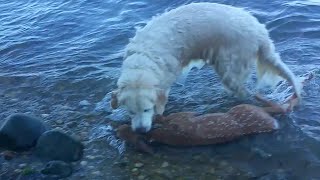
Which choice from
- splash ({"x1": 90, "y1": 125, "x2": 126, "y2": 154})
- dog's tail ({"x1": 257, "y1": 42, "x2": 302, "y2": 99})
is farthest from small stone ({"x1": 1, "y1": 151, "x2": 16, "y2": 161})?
dog's tail ({"x1": 257, "y1": 42, "x2": 302, "y2": 99})

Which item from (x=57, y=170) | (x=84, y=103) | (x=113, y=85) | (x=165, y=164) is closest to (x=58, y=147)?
(x=57, y=170)

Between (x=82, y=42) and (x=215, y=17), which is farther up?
(x=215, y=17)

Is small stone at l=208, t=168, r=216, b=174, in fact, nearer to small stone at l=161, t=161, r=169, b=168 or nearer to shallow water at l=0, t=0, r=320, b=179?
shallow water at l=0, t=0, r=320, b=179

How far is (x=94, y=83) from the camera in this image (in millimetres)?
7367

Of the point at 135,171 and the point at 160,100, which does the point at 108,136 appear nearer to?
the point at 135,171

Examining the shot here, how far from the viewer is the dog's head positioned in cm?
527

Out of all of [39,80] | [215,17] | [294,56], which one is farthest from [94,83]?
[294,56]

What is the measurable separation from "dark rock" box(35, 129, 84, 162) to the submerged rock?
544 mm

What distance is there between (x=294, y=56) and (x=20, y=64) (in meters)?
4.42

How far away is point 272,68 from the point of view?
6230 millimetres

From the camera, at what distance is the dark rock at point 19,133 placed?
5749mm

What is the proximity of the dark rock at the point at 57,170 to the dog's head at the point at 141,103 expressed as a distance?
0.83 meters

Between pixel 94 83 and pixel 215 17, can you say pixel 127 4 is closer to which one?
pixel 94 83

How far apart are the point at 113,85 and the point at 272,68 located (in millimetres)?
2287
